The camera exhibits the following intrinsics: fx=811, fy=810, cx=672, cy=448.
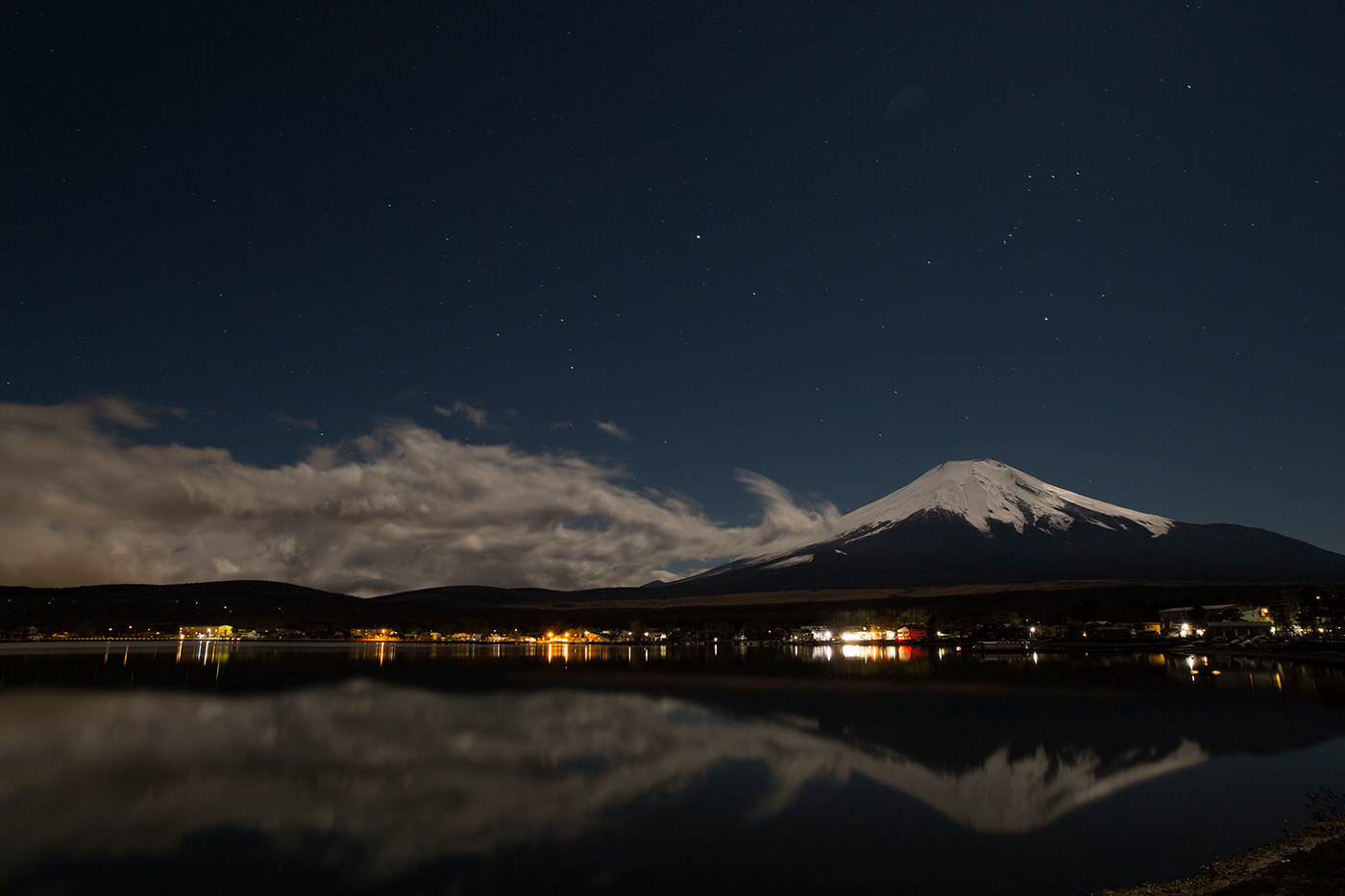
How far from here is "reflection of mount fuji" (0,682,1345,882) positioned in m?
16.2

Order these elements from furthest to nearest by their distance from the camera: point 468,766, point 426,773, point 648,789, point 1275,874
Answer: point 468,766 < point 426,773 < point 648,789 < point 1275,874

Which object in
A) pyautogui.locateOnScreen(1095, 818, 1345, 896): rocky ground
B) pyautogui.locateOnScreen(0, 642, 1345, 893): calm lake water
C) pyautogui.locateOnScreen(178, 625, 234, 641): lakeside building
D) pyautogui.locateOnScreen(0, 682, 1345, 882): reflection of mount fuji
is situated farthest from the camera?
pyautogui.locateOnScreen(178, 625, 234, 641): lakeside building

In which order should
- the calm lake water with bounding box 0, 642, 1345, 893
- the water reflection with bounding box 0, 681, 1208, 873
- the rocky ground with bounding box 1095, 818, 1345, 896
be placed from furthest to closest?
1. the water reflection with bounding box 0, 681, 1208, 873
2. the calm lake water with bounding box 0, 642, 1345, 893
3. the rocky ground with bounding box 1095, 818, 1345, 896

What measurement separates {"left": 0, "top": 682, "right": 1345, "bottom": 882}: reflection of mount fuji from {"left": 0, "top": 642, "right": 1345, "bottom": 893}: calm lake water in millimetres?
108

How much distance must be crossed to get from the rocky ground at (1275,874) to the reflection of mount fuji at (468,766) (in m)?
4.07

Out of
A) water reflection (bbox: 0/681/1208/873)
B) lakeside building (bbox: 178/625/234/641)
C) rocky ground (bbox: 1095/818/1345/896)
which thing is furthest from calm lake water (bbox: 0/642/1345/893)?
lakeside building (bbox: 178/625/234/641)

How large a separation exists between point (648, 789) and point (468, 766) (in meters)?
5.48

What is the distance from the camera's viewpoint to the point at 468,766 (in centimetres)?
2222

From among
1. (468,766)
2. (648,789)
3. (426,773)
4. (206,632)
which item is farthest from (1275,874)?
(206,632)

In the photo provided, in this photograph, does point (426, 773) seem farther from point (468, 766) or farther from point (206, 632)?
point (206, 632)

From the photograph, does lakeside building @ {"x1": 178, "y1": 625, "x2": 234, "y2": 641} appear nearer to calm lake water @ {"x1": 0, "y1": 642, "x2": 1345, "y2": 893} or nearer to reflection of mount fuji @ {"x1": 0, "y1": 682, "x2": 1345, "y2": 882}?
calm lake water @ {"x1": 0, "y1": 642, "x2": 1345, "y2": 893}

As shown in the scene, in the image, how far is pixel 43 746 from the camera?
24906 millimetres

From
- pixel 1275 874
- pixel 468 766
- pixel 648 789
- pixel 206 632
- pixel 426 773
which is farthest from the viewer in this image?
pixel 206 632

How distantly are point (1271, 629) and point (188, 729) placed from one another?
127752 millimetres
